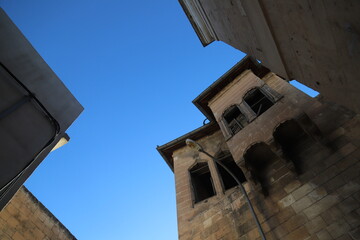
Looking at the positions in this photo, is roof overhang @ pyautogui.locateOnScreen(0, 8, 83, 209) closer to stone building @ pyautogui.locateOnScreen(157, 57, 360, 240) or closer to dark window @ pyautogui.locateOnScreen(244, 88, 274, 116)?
stone building @ pyautogui.locateOnScreen(157, 57, 360, 240)

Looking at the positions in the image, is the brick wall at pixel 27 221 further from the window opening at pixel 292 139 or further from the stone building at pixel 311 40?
the window opening at pixel 292 139

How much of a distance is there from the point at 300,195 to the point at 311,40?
496 centimetres

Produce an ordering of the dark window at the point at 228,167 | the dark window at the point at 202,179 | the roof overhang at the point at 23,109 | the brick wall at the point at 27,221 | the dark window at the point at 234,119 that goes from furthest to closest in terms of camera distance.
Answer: the dark window at the point at 228,167
the dark window at the point at 202,179
the dark window at the point at 234,119
the brick wall at the point at 27,221
the roof overhang at the point at 23,109

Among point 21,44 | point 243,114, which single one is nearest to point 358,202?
point 243,114

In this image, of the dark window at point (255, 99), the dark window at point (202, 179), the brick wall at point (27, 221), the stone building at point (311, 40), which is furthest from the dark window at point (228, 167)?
the stone building at point (311, 40)

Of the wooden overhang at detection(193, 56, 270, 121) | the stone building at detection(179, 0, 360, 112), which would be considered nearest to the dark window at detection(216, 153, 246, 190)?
the wooden overhang at detection(193, 56, 270, 121)

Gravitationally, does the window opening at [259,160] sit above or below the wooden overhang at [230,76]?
below

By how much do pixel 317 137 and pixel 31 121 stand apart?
6.77 meters

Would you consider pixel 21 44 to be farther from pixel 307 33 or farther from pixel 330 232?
pixel 330 232

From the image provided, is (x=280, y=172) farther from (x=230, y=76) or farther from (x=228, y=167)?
(x=230, y=76)

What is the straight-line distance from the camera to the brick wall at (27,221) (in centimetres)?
661

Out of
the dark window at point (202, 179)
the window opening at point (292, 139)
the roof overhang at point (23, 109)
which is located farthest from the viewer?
the dark window at point (202, 179)

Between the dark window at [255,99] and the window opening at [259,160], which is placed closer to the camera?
the window opening at [259,160]

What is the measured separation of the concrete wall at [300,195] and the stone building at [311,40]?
11.7ft
